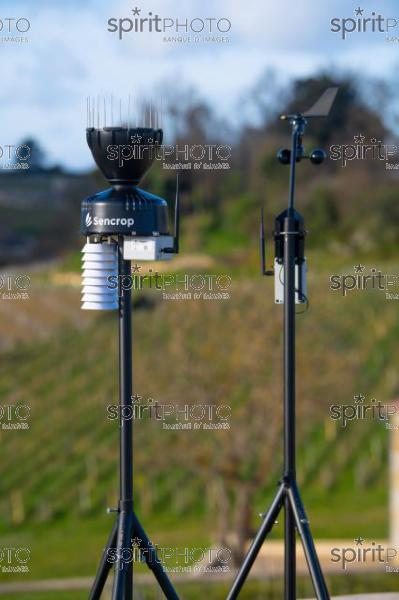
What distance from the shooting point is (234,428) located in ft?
40.0

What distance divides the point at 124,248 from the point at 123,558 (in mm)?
1036

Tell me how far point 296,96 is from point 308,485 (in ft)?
30.3

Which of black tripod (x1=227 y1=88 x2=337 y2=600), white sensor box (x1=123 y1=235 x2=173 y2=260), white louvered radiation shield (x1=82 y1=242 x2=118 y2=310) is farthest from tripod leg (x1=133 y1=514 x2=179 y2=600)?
white sensor box (x1=123 y1=235 x2=173 y2=260)

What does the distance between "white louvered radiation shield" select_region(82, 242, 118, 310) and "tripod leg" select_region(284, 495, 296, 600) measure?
0.95 m

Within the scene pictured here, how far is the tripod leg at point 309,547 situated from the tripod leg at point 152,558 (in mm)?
481

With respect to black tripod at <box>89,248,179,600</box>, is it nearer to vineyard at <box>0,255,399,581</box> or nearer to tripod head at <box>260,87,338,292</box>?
tripod head at <box>260,87,338,292</box>

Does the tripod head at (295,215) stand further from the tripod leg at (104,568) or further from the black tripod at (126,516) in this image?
the tripod leg at (104,568)

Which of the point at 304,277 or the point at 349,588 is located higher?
the point at 304,277

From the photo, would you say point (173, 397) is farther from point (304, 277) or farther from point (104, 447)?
point (304, 277)

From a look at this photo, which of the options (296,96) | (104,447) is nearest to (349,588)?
(104,447)

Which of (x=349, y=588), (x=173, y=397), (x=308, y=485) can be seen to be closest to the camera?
(x=349, y=588)

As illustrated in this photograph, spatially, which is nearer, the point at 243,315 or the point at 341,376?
the point at 341,376

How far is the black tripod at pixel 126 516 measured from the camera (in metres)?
3.73

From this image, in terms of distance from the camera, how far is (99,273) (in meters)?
3.81
